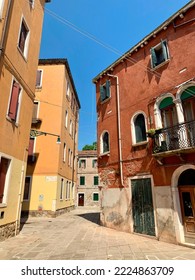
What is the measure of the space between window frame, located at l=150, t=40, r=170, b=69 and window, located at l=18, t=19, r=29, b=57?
264 inches

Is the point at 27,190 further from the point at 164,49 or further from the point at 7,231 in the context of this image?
the point at 164,49

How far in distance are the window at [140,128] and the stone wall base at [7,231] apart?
717 centimetres

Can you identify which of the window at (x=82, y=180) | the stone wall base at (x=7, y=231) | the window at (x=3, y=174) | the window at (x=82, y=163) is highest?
the window at (x=82, y=163)

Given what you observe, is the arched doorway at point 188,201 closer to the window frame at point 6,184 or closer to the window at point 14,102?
the window frame at point 6,184

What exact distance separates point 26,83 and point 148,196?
8.37 m

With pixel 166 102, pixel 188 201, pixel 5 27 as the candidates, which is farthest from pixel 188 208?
pixel 5 27

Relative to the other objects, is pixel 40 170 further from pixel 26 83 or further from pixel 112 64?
pixel 112 64

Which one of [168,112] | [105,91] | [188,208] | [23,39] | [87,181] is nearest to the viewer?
[188,208]

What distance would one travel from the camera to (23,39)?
934cm

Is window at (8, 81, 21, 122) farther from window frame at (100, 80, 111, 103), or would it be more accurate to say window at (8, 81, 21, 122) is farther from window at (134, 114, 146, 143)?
window at (134, 114, 146, 143)

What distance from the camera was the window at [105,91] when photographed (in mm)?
12191

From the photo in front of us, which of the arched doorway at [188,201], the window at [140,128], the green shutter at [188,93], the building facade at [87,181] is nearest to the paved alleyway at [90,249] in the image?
the arched doorway at [188,201]

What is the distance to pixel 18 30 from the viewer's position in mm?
8531

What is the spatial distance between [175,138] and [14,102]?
23.5 feet
